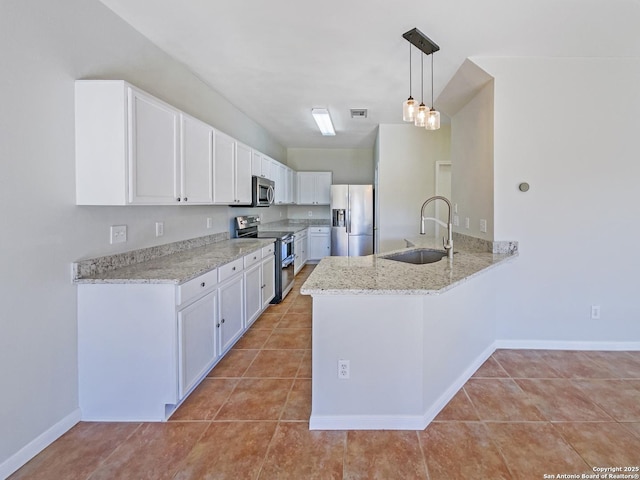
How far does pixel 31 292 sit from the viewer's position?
169 cm

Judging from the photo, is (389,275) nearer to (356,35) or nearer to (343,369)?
(343,369)

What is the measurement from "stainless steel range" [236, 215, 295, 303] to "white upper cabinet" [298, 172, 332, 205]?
267 centimetres

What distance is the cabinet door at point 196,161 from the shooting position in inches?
102

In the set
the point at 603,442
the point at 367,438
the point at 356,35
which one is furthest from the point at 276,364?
the point at 356,35

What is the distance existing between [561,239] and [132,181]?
3418 millimetres

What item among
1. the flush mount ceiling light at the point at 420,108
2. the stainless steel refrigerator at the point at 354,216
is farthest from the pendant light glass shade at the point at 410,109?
the stainless steel refrigerator at the point at 354,216

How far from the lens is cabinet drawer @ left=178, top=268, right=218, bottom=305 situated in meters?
2.02

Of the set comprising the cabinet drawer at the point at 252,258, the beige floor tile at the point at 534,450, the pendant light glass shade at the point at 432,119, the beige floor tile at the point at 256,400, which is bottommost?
the beige floor tile at the point at 534,450

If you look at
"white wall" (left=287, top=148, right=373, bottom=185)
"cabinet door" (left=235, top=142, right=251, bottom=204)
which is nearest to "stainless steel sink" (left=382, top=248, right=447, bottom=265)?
"cabinet door" (left=235, top=142, right=251, bottom=204)

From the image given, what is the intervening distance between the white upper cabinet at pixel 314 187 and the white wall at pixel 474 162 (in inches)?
146

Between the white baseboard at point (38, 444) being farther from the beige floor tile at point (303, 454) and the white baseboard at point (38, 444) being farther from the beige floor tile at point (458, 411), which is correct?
the beige floor tile at point (458, 411)

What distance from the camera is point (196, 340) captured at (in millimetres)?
2256

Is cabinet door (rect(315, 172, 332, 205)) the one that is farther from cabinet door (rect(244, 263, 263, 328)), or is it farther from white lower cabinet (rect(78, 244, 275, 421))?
white lower cabinet (rect(78, 244, 275, 421))

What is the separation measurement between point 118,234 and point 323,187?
554 cm
